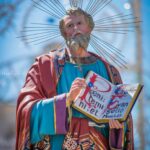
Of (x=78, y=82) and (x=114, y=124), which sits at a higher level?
(x=78, y=82)

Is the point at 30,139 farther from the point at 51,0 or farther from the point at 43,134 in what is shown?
the point at 51,0

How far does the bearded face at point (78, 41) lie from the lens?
416cm

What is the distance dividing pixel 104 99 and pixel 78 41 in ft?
1.22

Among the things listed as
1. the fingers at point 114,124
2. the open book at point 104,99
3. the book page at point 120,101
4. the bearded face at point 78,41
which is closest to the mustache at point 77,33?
the bearded face at point 78,41

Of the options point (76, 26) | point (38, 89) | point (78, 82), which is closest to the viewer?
point (78, 82)

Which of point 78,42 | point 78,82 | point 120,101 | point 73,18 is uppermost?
point 73,18

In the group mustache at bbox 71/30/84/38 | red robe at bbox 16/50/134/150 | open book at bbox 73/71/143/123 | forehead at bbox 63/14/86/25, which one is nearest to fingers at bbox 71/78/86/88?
open book at bbox 73/71/143/123

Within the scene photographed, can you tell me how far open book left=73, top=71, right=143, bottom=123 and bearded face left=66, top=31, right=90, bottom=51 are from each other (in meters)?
0.18

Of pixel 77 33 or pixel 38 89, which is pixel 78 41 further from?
pixel 38 89

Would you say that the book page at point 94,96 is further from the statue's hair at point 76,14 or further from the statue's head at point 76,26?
the statue's hair at point 76,14

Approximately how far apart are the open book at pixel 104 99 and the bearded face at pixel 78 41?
0.18m

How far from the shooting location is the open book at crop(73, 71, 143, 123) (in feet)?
13.2

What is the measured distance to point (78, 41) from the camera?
13.7ft

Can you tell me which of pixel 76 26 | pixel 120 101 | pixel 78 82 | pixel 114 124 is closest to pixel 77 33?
pixel 76 26
